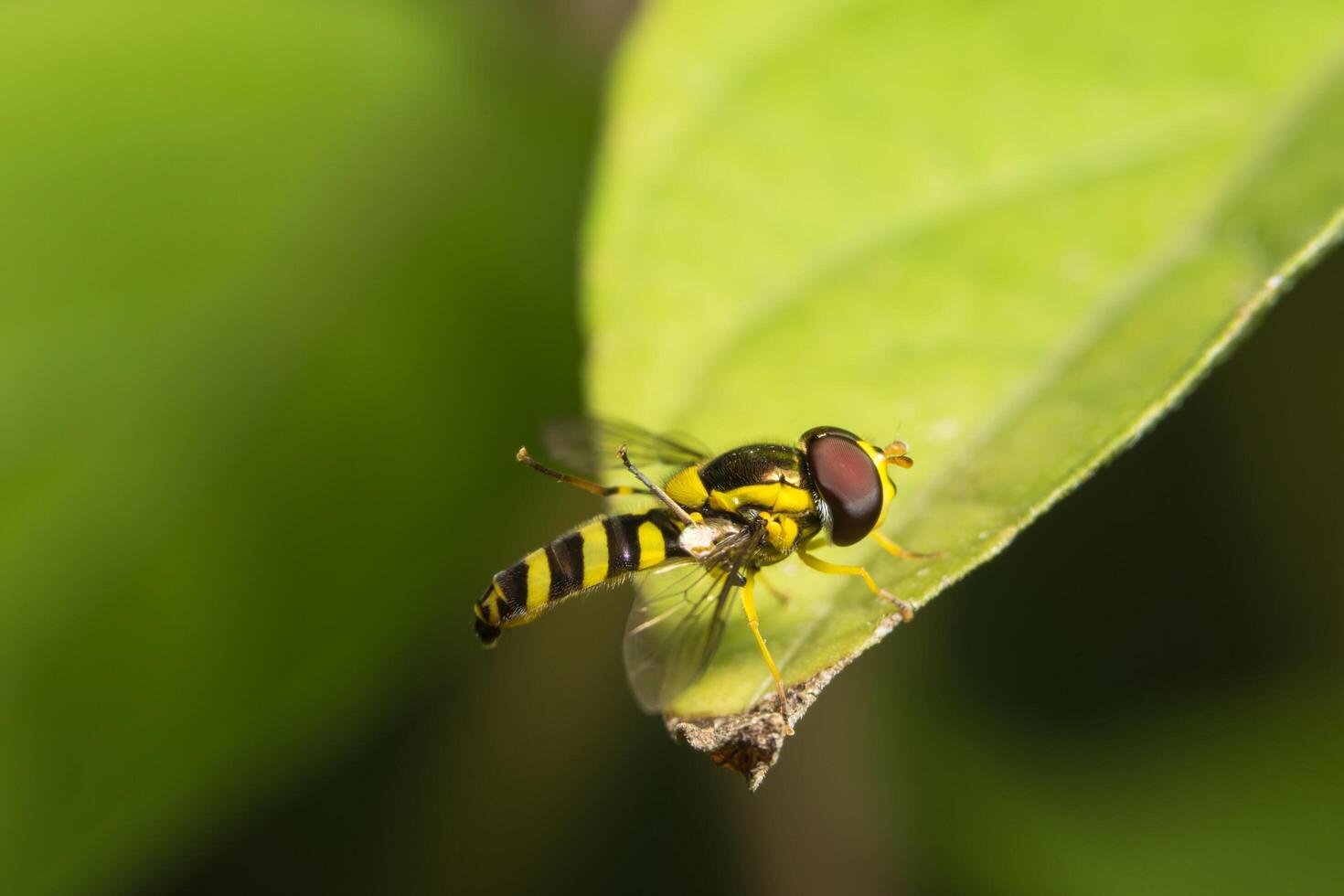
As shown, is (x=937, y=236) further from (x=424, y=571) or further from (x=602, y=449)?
(x=424, y=571)

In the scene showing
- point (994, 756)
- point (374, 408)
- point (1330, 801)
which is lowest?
point (1330, 801)

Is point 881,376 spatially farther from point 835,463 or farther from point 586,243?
point 586,243

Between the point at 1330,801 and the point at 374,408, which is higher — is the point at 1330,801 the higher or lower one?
the lower one

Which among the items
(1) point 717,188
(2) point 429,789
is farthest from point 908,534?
(2) point 429,789

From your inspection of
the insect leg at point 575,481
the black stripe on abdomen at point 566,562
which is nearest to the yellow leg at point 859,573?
the insect leg at point 575,481

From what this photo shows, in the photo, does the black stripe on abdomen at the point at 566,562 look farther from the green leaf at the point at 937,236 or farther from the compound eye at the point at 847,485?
the compound eye at the point at 847,485

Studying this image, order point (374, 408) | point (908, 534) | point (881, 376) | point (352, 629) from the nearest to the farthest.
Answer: point (908, 534) < point (881, 376) < point (352, 629) < point (374, 408)

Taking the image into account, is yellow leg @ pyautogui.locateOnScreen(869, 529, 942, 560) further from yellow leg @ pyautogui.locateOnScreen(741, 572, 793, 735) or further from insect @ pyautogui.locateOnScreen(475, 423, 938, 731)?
yellow leg @ pyautogui.locateOnScreen(741, 572, 793, 735)

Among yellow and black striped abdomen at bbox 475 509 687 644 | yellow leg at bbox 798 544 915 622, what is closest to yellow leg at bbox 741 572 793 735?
yellow leg at bbox 798 544 915 622
